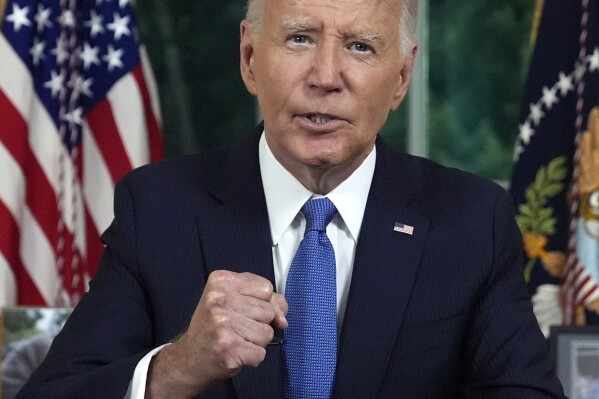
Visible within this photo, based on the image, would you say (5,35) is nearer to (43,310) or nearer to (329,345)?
(43,310)

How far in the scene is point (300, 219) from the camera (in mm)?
2301

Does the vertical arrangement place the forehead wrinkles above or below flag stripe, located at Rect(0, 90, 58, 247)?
above

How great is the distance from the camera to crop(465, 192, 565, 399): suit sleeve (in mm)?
2150

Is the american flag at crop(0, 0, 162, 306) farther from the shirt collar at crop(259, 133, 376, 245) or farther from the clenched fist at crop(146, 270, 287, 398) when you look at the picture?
the clenched fist at crop(146, 270, 287, 398)

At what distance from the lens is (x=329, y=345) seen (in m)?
2.14

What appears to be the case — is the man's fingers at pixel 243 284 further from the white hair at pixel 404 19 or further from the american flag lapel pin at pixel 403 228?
the white hair at pixel 404 19

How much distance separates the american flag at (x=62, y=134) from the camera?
144 inches

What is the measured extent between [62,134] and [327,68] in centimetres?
183

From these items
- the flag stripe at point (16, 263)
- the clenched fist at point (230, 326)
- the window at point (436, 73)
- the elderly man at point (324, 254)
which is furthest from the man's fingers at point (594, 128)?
Answer: the clenched fist at point (230, 326)

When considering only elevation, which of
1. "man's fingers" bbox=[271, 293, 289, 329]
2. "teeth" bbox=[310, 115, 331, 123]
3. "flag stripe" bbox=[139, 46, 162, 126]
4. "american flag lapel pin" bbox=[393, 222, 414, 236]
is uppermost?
"flag stripe" bbox=[139, 46, 162, 126]

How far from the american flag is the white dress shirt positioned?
61.4 inches

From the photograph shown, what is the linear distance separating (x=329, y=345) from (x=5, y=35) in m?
2.03

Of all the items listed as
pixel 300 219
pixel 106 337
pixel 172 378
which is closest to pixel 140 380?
pixel 172 378

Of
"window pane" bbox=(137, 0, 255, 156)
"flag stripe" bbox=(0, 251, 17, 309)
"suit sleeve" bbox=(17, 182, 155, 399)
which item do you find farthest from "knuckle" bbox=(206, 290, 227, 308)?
"window pane" bbox=(137, 0, 255, 156)
